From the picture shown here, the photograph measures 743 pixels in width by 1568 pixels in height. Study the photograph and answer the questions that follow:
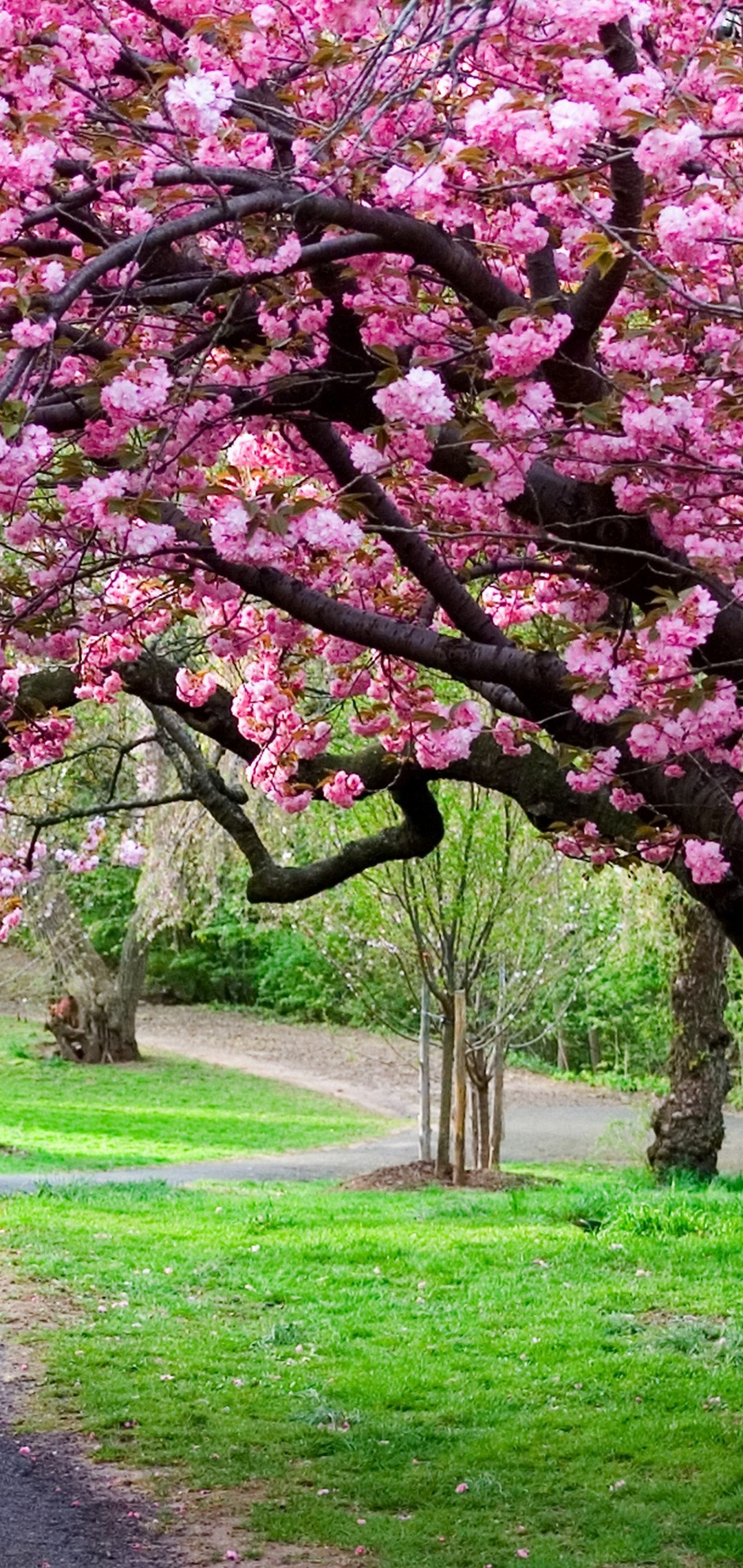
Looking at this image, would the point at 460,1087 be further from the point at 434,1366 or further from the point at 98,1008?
the point at 98,1008

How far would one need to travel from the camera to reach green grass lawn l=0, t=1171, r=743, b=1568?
16.7 ft

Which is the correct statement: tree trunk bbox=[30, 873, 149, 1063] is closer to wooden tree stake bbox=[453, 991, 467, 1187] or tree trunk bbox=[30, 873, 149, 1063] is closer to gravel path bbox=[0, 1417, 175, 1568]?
wooden tree stake bbox=[453, 991, 467, 1187]

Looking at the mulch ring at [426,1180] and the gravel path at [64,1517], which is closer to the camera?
the gravel path at [64,1517]

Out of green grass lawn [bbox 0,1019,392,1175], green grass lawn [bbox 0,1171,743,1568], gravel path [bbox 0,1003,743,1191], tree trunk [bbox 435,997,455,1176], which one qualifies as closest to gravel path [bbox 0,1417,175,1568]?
green grass lawn [bbox 0,1171,743,1568]

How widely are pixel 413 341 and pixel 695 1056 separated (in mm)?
9198

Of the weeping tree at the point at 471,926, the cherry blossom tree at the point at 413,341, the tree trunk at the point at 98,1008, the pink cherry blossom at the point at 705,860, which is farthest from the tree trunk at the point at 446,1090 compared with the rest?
the tree trunk at the point at 98,1008

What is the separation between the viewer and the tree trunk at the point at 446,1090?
13.4m

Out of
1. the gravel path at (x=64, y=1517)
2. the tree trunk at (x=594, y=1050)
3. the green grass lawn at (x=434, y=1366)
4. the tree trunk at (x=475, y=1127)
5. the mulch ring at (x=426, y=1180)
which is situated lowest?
the gravel path at (x=64, y=1517)

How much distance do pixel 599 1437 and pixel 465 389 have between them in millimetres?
3594

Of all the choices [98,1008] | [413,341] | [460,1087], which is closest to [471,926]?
[460,1087]

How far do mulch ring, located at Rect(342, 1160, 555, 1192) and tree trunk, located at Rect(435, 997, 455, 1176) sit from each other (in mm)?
96

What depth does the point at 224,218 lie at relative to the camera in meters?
3.34

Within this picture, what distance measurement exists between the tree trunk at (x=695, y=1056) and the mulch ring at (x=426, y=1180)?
1.06 m

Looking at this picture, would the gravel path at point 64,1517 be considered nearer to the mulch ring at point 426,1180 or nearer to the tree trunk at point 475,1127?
the mulch ring at point 426,1180
